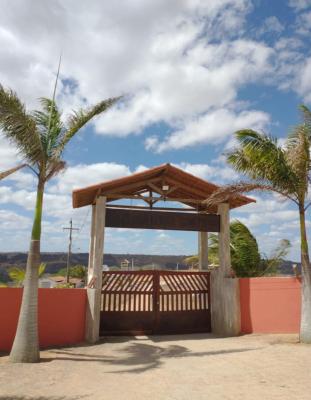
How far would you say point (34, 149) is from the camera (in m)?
8.25

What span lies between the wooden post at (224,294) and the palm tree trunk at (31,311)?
536 centimetres

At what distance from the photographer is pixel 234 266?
56.5 feet

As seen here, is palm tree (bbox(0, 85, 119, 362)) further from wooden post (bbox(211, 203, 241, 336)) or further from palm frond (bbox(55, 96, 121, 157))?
wooden post (bbox(211, 203, 241, 336))

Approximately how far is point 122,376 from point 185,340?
3.89 metres

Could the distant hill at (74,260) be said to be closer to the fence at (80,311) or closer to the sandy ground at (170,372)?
the fence at (80,311)

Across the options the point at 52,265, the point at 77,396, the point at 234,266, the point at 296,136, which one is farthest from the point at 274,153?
the point at 52,265

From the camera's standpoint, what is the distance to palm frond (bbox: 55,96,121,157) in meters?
8.77

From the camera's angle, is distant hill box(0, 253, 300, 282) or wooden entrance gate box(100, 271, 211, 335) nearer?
wooden entrance gate box(100, 271, 211, 335)

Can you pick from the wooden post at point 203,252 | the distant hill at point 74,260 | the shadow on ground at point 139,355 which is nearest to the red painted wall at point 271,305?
the shadow on ground at point 139,355

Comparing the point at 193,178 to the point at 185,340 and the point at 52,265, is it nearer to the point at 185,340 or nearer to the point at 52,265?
the point at 185,340

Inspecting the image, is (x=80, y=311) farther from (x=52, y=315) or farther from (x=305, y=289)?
(x=305, y=289)

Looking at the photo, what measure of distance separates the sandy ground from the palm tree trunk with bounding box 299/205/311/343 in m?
0.36

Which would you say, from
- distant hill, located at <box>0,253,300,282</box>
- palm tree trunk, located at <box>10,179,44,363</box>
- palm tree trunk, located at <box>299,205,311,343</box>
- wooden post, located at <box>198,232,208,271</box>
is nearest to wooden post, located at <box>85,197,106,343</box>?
palm tree trunk, located at <box>10,179,44,363</box>

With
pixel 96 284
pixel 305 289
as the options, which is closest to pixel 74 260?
pixel 96 284
